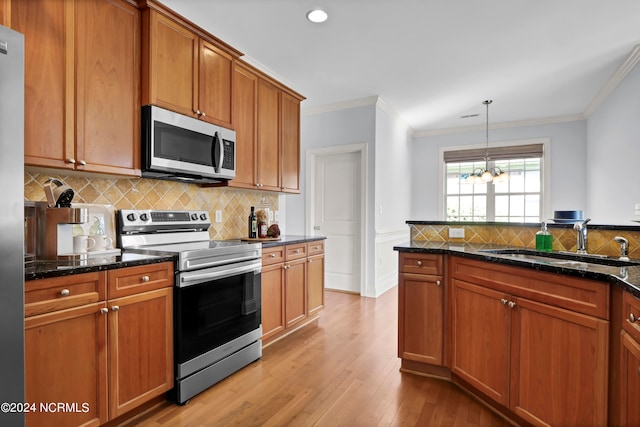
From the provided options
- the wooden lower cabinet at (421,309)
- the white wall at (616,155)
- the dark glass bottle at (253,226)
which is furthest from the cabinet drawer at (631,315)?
the white wall at (616,155)

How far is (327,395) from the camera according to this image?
2.13m

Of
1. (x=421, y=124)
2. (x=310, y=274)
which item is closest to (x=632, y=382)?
(x=310, y=274)

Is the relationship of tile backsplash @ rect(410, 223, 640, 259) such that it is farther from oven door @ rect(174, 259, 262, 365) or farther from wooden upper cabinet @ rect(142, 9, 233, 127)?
wooden upper cabinet @ rect(142, 9, 233, 127)

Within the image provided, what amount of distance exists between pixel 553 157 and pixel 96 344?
6.78 meters

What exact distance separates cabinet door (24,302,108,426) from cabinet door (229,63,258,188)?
155cm

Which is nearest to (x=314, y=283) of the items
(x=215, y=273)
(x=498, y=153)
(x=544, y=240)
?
(x=215, y=273)

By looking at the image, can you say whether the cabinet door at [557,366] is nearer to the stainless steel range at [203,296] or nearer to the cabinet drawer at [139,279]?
the stainless steel range at [203,296]

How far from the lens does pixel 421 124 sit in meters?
6.27

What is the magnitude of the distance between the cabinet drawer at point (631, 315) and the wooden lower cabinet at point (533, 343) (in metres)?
0.10

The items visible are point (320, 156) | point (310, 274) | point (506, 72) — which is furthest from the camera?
point (320, 156)

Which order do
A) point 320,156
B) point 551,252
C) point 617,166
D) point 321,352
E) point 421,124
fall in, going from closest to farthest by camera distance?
point 551,252
point 321,352
point 617,166
point 320,156
point 421,124

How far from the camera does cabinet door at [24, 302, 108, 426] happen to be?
55.6 inches

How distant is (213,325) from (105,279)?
773 millimetres

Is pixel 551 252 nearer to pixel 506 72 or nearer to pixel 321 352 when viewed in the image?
pixel 321 352
